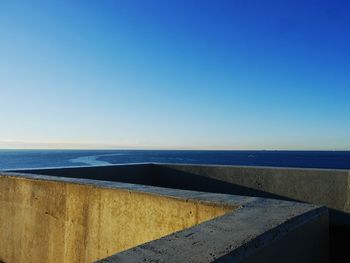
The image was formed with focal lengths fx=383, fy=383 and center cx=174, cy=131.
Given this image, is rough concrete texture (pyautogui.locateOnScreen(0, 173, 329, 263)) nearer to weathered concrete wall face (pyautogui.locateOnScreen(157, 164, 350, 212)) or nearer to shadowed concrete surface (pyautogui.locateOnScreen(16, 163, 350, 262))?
shadowed concrete surface (pyautogui.locateOnScreen(16, 163, 350, 262))

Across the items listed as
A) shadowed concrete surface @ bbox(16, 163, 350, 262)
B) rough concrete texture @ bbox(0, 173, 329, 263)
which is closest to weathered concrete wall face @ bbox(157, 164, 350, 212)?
shadowed concrete surface @ bbox(16, 163, 350, 262)

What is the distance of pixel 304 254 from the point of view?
2.97 metres

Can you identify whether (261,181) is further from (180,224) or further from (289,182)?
(180,224)

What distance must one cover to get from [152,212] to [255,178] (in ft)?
11.6

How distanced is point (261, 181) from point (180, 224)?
362 cm

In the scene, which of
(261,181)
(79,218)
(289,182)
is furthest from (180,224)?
(261,181)

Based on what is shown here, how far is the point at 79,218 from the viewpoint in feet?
15.7

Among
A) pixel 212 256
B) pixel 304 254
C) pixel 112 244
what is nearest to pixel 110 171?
pixel 112 244

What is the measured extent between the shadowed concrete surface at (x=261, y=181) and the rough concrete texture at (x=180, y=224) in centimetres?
196

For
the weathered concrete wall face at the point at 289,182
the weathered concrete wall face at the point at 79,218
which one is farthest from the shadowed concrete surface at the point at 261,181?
the weathered concrete wall face at the point at 79,218

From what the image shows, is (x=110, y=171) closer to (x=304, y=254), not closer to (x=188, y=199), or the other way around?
(x=188, y=199)

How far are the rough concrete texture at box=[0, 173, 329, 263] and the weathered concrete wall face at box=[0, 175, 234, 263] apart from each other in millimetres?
12

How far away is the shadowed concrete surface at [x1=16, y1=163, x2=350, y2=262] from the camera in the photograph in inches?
229

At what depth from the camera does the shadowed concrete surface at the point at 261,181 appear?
580 centimetres
